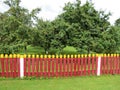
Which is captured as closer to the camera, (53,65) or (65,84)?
(65,84)

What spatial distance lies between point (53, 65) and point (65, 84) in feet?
4.13

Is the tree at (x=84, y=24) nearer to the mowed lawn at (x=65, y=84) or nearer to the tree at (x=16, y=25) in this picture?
the tree at (x=16, y=25)

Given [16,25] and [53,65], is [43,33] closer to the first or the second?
[16,25]

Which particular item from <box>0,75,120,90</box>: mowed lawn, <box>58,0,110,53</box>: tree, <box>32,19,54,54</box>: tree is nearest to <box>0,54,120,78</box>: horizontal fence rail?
<box>0,75,120,90</box>: mowed lawn

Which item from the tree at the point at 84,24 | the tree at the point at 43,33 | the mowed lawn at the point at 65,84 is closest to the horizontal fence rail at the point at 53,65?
the mowed lawn at the point at 65,84

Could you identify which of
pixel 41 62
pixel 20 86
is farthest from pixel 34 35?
pixel 20 86

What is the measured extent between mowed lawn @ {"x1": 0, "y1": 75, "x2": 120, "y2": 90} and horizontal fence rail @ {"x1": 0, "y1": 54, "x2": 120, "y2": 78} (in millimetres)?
364

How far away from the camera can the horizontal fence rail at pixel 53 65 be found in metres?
8.70

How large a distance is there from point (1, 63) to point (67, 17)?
241 inches

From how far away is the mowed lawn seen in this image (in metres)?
7.45

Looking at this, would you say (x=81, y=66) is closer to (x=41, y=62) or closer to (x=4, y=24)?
(x=41, y=62)

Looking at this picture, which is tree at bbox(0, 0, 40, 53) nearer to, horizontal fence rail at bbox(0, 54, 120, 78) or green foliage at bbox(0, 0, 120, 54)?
green foliage at bbox(0, 0, 120, 54)

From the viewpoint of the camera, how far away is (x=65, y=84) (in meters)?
7.96

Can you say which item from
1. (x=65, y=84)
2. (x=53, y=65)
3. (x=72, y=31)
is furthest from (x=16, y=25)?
(x=65, y=84)
